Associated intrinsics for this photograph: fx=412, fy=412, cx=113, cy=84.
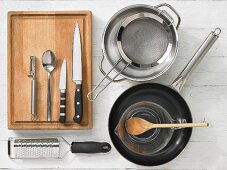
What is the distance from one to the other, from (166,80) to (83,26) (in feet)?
0.85

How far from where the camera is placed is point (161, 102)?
1038 millimetres

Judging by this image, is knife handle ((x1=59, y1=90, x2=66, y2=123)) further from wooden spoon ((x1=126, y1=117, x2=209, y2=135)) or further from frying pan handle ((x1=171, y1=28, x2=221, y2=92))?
frying pan handle ((x1=171, y1=28, x2=221, y2=92))

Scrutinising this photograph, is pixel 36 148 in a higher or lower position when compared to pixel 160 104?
lower

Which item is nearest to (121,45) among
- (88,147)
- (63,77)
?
(63,77)

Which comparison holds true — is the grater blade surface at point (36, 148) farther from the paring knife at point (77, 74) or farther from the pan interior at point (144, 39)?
the pan interior at point (144, 39)

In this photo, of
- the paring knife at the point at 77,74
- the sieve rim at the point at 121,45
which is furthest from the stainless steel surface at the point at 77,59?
the sieve rim at the point at 121,45

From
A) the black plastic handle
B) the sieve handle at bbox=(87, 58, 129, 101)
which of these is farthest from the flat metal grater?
the sieve handle at bbox=(87, 58, 129, 101)

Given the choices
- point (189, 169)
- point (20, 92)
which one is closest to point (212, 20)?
point (189, 169)

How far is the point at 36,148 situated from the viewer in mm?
1055

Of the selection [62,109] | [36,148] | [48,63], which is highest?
[48,63]

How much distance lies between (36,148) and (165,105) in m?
0.35

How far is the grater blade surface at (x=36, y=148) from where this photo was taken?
105 cm

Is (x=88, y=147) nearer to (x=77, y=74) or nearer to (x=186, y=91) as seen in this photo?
(x=77, y=74)

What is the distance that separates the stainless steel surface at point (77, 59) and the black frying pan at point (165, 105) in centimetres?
12
